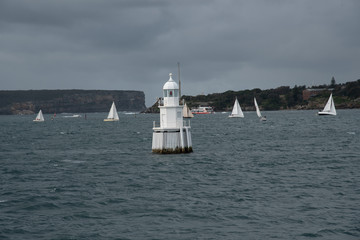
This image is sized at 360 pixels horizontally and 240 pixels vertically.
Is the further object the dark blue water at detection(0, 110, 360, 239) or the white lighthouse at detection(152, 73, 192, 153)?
the white lighthouse at detection(152, 73, 192, 153)

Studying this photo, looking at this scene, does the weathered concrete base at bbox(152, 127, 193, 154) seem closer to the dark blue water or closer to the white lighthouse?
the white lighthouse

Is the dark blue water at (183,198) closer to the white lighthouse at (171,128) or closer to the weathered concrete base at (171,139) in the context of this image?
the weathered concrete base at (171,139)

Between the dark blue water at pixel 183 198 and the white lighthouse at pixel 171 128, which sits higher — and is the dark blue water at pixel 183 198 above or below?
below

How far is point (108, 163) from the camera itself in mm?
42344

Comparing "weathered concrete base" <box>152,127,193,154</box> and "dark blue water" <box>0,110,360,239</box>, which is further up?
"weathered concrete base" <box>152,127,193,154</box>

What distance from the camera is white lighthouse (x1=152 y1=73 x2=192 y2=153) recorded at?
41.5m

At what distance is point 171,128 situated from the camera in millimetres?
41125

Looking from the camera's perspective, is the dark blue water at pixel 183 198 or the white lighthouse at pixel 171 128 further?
the white lighthouse at pixel 171 128

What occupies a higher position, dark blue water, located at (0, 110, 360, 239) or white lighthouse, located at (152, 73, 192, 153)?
white lighthouse, located at (152, 73, 192, 153)

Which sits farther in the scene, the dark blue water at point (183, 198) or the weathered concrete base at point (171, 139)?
the weathered concrete base at point (171, 139)

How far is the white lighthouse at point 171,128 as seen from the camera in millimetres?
41531

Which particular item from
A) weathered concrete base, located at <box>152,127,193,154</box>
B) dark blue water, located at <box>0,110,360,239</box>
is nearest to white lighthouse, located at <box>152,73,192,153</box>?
weathered concrete base, located at <box>152,127,193,154</box>

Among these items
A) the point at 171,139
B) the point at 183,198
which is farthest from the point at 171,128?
the point at 183,198

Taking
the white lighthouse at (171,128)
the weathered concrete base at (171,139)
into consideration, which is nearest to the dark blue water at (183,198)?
the weathered concrete base at (171,139)
